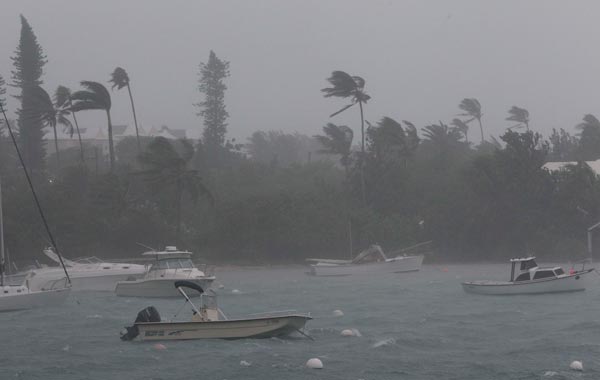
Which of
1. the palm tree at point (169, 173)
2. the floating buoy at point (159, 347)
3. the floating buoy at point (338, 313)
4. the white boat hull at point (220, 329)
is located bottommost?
the floating buoy at point (159, 347)

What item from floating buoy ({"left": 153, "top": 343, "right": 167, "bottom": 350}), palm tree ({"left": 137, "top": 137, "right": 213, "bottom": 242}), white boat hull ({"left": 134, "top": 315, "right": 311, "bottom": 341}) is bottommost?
floating buoy ({"left": 153, "top": 343, "right": 167, "bottom": 350})

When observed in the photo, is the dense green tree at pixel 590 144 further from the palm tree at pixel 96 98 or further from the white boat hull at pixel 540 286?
the white boat hull at pixel 540 286

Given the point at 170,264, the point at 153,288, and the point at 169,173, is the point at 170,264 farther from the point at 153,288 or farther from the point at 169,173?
the point at 169,173

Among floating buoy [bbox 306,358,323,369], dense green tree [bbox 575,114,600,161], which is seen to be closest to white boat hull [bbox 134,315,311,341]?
floating buoy [bbox 306,358,323,369]

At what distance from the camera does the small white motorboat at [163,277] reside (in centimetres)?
5691

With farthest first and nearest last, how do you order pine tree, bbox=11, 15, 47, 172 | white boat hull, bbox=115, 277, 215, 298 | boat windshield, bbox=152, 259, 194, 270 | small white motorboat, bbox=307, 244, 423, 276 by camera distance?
pine tree, bbox=11, 15, 47, 172 → small white motorboat, bbox=307, 244, 423, 276 → boat windshield, bbox=152, 259, 194, 270 → white boat hull, bbox=115, 277, 215, 298

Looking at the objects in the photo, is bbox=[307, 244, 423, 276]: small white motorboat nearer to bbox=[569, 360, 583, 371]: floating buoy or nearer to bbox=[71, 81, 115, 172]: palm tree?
bbox=[71, 81, 115, 172]: palm tree

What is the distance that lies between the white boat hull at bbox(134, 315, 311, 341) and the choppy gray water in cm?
31

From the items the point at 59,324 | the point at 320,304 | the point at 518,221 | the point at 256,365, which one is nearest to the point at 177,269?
the point at 320,304

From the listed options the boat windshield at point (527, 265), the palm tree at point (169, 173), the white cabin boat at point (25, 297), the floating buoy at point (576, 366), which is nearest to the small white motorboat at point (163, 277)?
the white cabin boat at point (25, 297)

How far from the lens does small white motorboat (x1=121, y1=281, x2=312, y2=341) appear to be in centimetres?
3466

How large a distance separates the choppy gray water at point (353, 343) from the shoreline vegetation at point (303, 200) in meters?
36.5

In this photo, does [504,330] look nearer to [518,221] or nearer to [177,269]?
[177,269]

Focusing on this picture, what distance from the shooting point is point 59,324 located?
44.2 meters
